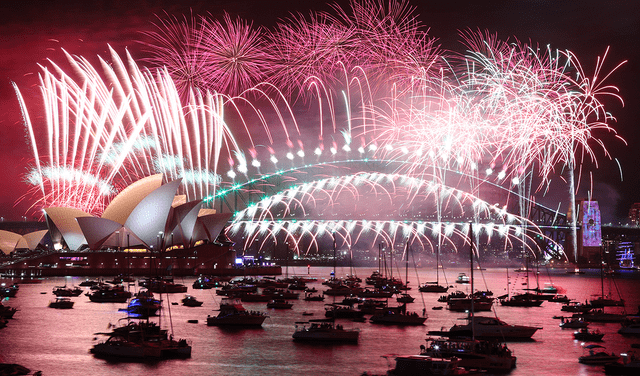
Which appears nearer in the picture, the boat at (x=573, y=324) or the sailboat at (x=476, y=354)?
the sailboat at (x=476, y=354)

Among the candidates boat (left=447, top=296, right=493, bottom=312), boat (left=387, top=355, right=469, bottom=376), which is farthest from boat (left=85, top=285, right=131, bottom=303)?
boat (left=387, top=355, right=469, bottom=376)

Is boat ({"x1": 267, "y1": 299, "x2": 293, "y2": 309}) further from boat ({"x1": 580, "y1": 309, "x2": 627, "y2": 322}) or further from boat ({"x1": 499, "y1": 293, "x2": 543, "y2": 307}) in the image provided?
boat ({"x1": 580, "y1": 309, "x2": 627, "y2": 322})

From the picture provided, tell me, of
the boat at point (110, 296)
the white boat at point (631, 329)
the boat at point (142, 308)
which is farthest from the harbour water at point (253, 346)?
the boat at point (110, 296)

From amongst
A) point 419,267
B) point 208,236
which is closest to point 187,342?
point 208,236

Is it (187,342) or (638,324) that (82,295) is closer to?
(187,342)

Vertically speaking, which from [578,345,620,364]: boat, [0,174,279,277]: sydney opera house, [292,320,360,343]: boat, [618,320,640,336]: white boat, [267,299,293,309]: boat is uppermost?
[0,174,279,277]: sydney opera house

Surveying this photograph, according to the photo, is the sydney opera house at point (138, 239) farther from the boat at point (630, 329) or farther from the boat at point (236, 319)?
the boat at point (630, 329)
